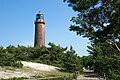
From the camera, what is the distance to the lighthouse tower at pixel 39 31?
70.6 m

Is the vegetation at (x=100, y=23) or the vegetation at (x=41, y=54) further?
the vegetation at (x=41, y=54)

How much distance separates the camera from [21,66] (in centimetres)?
5078

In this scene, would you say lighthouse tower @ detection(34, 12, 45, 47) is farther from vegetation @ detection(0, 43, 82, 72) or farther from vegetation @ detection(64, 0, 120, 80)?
vegetation @ detection(64, 0, 120, 80)

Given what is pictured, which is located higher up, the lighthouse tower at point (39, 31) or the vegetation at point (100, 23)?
the lighthouse tower at point (39, 31)

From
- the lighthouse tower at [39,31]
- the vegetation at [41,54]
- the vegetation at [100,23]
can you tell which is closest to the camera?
the vegetation at [100,23]

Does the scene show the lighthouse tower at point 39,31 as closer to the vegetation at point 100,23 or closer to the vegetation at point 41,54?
the vegetation at point 41,54

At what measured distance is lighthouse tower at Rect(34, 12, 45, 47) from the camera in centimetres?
7062

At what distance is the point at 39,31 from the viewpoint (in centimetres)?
7062

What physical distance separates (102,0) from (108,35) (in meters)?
2.70

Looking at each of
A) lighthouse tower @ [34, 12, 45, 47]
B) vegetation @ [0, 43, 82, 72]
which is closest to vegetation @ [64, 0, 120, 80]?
vegetation @ [0, 43, 82, 72]

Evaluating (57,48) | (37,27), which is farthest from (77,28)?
(37,27)

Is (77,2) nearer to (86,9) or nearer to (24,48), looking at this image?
(86,9)

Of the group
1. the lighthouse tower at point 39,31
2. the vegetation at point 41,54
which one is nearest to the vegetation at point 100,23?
the vegetation at point 41,54

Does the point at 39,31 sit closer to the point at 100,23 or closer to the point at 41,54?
the point at 41,54
